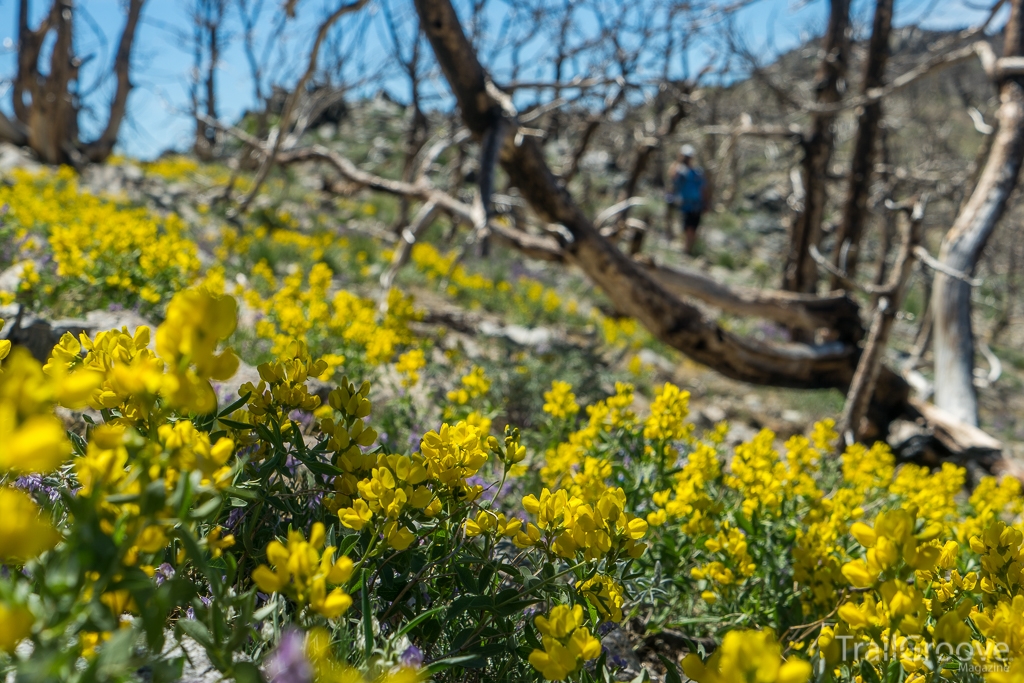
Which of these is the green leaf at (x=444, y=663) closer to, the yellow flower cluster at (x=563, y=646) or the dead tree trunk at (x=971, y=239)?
the yellow flower cluster at (x=563, y=646)

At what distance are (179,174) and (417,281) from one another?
7.58 m

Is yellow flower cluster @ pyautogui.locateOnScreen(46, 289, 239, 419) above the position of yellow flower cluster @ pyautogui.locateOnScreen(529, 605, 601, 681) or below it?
above

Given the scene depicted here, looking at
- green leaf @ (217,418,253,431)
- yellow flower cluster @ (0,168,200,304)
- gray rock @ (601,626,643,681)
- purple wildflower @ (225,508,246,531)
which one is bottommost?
gray rock @ (601,626,643,681)

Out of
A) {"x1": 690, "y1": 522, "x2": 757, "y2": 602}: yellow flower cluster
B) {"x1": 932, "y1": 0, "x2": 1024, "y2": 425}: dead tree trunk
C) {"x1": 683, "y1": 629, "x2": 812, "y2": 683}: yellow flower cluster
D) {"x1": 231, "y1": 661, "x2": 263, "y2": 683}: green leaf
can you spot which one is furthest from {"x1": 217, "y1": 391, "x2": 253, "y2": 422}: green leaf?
{"x1": 932, "y1": 0, "x2": 1024, "y2": 425}: dead tree trunk

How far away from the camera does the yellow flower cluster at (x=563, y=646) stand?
979 mm

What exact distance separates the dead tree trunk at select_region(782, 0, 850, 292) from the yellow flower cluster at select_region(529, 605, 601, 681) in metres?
6.89

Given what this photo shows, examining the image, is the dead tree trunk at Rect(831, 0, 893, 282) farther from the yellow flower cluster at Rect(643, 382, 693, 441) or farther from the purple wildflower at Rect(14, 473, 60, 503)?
the purple wildflower at Rect(14, 473, 60, 503)

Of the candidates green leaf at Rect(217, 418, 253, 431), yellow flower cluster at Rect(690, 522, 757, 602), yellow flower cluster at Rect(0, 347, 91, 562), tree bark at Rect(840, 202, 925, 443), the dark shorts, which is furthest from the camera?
the dark shorts

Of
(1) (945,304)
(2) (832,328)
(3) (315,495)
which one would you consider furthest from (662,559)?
(2) (832,328)

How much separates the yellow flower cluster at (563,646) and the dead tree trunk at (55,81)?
41.8 ft

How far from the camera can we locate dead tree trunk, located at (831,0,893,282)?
6859 millimetres

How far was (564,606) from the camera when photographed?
102cm

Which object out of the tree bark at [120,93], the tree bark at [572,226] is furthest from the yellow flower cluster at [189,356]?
the tree bark at [120,93]

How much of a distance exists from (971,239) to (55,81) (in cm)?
1332
